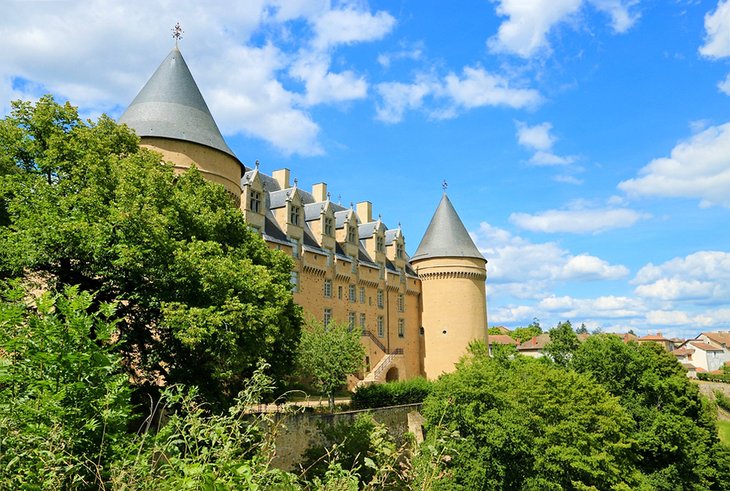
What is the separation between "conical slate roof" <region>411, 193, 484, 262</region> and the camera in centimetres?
4806

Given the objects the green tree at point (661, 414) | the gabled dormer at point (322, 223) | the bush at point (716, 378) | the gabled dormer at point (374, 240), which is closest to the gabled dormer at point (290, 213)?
the gabled dormer at point (322, 223)

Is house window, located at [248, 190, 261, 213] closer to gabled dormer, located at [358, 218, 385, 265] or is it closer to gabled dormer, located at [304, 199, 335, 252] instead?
gabled dormer, located at [304, 199, 335, 252]

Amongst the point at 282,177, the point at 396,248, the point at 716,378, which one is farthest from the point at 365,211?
the point at 716,378

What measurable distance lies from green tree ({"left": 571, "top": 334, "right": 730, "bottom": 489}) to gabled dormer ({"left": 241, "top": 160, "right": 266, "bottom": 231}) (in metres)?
21.0

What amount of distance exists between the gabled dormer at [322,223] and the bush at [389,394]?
11357mm

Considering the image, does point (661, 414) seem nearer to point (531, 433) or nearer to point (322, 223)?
point (531, 433)

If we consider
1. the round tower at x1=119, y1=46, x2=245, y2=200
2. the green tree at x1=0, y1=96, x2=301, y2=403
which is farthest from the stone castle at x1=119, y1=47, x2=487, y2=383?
the green tree at x1=0, y1=96, x2=301, y2=403

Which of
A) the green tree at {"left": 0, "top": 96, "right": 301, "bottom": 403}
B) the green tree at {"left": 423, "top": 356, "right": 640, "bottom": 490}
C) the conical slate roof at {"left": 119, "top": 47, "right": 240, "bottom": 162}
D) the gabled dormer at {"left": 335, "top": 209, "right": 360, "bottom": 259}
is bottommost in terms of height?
the green tree at {"left": 423, "top": 356, "right": 640, "bottom": 490}

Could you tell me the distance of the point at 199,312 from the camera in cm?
1493

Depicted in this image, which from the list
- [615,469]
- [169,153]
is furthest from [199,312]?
[615,469]

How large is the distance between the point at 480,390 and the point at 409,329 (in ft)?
77.0

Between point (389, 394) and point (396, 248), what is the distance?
62.2 ft

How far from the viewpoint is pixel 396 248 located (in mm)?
48094

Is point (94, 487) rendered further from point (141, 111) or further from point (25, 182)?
point (141, 111)
